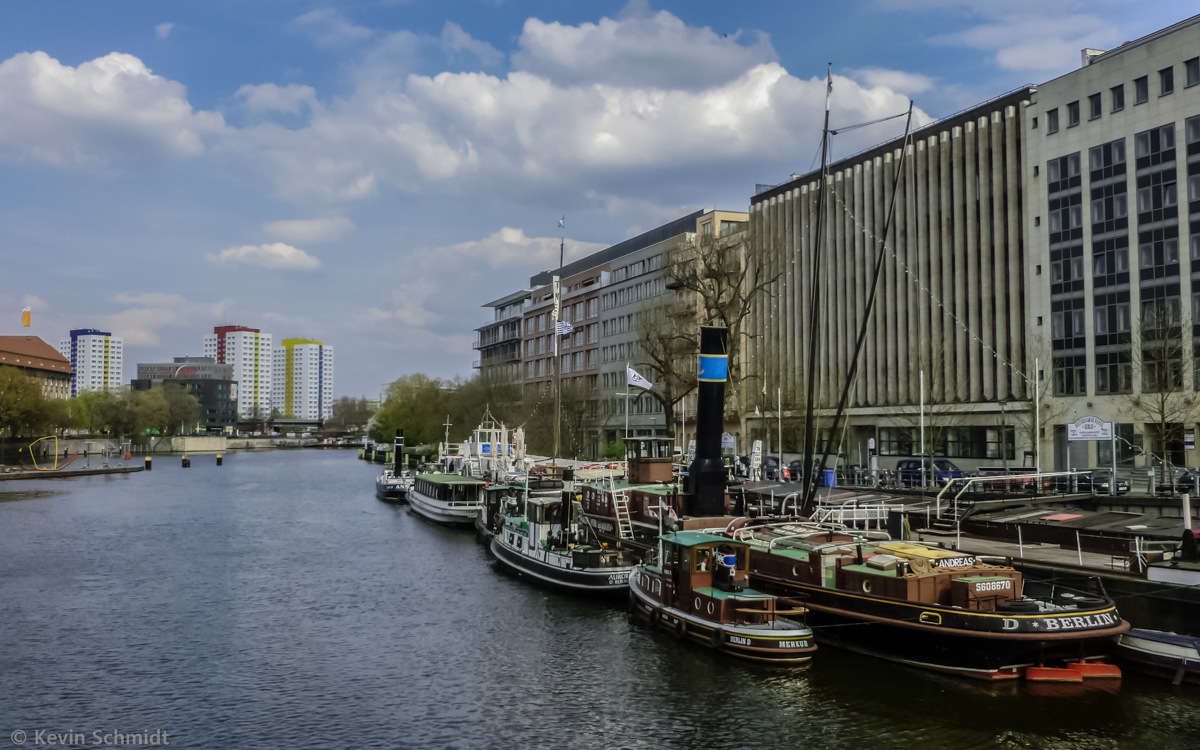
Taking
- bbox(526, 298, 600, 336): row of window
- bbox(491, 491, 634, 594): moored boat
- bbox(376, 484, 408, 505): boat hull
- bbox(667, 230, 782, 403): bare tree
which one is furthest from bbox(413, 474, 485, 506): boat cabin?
bbox(526, 298, 600, 336): row of window

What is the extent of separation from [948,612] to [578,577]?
53.5ft

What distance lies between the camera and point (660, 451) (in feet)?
153

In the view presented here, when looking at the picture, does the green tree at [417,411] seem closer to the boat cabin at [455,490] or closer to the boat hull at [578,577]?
the boat cabin at [455,490]

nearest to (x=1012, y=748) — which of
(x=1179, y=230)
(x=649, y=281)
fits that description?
(x=1179, y=230)

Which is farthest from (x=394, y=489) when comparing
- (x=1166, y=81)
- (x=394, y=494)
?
(x=1166, y=81)

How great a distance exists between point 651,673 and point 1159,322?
51.4 metres

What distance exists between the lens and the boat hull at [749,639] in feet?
80.7

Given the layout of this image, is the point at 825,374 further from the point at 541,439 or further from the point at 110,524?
the point at 110,524

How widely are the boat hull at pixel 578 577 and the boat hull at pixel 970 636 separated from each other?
11.1m

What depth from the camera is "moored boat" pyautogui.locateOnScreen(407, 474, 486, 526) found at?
66.2 m

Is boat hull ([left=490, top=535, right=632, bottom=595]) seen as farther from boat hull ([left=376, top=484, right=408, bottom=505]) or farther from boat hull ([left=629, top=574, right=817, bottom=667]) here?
boat hull ([left=376, top=484, right=408, bottom=505])

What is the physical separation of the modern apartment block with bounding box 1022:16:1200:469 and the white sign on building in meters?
17.3

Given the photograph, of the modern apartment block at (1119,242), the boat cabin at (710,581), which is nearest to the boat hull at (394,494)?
the modern apartment block at (1119,242)

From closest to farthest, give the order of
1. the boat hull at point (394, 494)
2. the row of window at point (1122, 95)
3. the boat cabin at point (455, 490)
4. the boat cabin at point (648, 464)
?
the boat cabin at point (648, 464), the row of window at point (1122, 95), the boat cabin at point (455, 490), the boat hull at point (394, 494)
